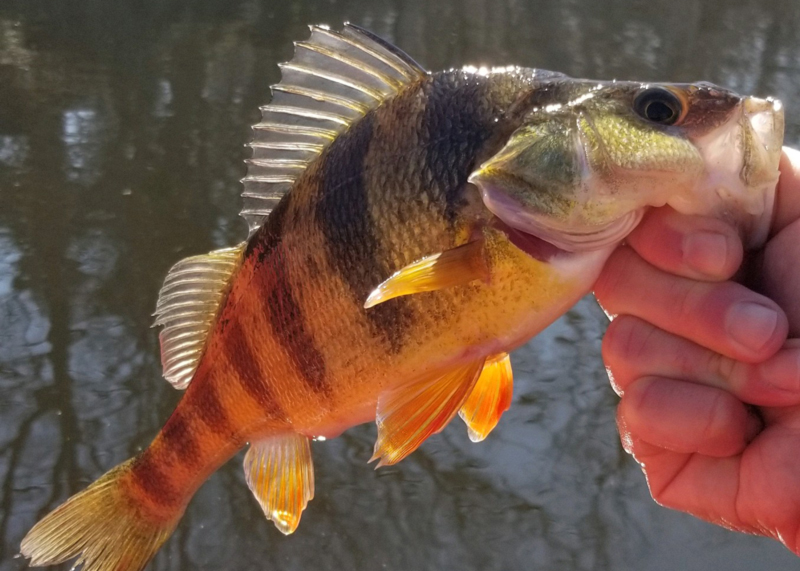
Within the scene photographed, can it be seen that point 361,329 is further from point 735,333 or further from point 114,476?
point 114,476

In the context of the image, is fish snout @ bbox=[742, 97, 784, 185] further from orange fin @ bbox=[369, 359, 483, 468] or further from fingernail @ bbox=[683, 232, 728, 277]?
orange fin @ bbox=[369, 359, 483, 468]

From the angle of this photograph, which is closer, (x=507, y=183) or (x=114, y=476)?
(x=507, y=183)

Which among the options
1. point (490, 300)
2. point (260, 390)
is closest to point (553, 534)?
point (260, 390)

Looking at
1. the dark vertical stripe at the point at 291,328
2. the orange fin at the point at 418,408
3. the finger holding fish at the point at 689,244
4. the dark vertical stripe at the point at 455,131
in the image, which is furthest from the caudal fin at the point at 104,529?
the finger holding fish at the point at 689,244

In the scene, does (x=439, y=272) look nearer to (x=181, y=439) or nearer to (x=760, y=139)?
(x=760, y=139)

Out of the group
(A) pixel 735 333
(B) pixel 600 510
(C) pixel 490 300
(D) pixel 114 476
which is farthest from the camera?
(B) pixel 600 510

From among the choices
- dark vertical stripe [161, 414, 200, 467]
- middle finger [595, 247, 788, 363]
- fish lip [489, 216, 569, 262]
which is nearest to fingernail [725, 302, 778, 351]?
middle finger [595, 247, 788, 363]

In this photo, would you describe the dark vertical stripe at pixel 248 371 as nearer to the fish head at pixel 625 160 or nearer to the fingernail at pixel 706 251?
the fish head at pixel 625 160
